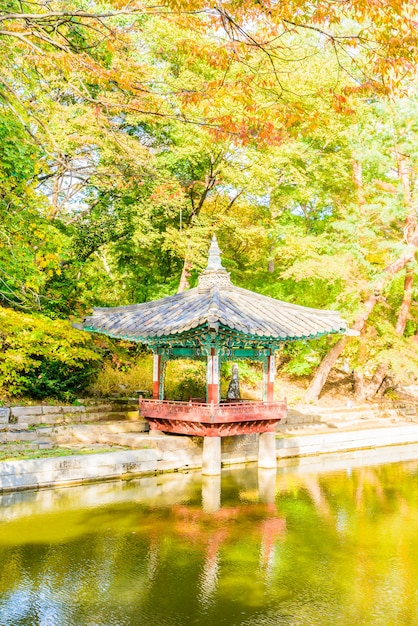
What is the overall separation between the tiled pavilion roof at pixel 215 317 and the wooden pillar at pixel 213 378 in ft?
2.73

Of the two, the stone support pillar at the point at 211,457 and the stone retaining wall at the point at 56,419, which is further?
the stone retaining wall at the point at 56,419

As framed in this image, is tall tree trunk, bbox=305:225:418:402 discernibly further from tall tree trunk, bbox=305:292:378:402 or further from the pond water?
the pond water

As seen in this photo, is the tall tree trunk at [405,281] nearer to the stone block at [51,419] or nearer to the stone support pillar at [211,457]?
the stone support pillar at [211,457]

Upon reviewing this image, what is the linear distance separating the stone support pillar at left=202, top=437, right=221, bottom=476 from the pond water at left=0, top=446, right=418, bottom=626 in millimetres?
332

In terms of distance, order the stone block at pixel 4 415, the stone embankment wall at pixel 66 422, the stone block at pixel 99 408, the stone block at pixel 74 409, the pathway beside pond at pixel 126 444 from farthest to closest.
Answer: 1. the stone block at pixel 99 408
2. the stone block at pixel 74 409
3. the stone block at pixel 4 415
4. the stone embankment wall at pixel 66 422
5. the pathway beside pond at pixel 126 444

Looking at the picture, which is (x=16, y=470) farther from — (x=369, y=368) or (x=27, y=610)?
(x=369, y=368)

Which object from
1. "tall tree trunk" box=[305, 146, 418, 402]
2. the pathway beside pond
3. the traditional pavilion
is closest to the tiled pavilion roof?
the traditional pavilion

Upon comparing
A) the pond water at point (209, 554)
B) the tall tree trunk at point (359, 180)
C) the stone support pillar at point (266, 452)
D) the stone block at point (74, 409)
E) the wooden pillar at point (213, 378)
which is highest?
the tall tree trunk at point (359, 180)


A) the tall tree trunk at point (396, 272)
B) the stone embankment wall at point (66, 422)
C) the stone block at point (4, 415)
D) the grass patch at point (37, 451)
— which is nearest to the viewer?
the grass patch at point (37, 451)

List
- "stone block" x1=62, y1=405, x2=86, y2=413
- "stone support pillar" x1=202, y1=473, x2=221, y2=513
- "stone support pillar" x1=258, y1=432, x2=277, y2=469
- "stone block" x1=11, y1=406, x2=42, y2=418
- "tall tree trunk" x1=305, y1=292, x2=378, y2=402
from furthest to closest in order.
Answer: "tall tree trunk" x1=305, y1=292, x2=378, y2=402 → "stone block" x1=62, y1=405, x2=86, y2=413 → "stone block" x1=11, y1=406, x2=42, y2=418 → "stone support pillar" x1=258, y1=432, x2=277, y2=469 → "stone support pillar" x1=202, y1=473, x2=221, y2=513

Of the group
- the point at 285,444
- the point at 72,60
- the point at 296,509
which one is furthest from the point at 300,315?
the point at 72,60

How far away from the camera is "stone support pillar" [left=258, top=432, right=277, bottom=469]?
14969mm

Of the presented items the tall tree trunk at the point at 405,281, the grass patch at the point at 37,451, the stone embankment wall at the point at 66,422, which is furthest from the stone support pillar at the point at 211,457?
the tall tree trunk at the point at 405,281

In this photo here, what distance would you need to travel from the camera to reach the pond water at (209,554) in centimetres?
661
